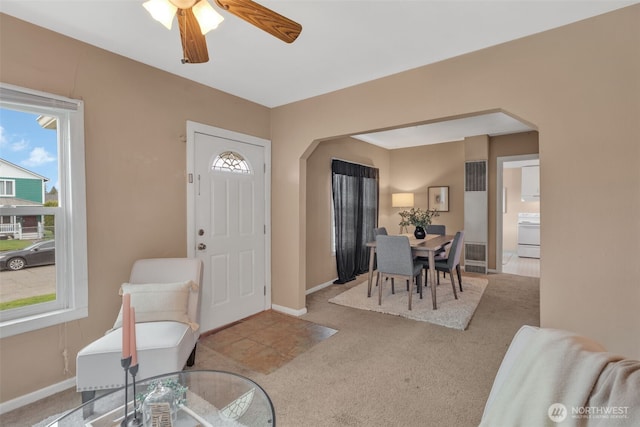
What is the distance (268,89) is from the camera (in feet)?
9.95

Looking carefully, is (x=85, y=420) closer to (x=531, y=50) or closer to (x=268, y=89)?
(x=268, y=89)

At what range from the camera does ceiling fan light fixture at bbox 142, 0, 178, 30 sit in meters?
1.27

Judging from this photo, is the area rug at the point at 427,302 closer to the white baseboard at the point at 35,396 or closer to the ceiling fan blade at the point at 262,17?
the white baseboard at the point at 35,396

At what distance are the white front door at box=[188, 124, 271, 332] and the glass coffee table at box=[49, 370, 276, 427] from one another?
153 centimetres

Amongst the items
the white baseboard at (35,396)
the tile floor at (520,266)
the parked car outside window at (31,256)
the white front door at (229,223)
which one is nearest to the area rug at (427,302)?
the white front door at (229,223)

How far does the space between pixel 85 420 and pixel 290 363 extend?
1.41 metres

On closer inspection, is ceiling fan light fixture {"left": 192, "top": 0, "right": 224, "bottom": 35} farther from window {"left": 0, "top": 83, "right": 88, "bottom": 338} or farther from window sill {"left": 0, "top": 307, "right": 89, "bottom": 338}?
window sill {"left": 0, "top": 307, "right": 89, "bottom": 338}

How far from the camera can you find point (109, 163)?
2285mm

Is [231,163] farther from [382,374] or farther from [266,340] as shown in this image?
[382,374]

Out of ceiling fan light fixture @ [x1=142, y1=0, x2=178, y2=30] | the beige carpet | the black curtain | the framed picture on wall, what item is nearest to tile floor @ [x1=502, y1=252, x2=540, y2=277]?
the framed picture on wall

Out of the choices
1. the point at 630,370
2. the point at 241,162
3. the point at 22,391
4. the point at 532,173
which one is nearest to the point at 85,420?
the point at 22,391

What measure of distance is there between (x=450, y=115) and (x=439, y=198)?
3756mm

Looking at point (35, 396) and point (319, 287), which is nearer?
point (35, 396)

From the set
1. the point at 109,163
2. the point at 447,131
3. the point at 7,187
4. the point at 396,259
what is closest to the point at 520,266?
→ the point at 447,131
